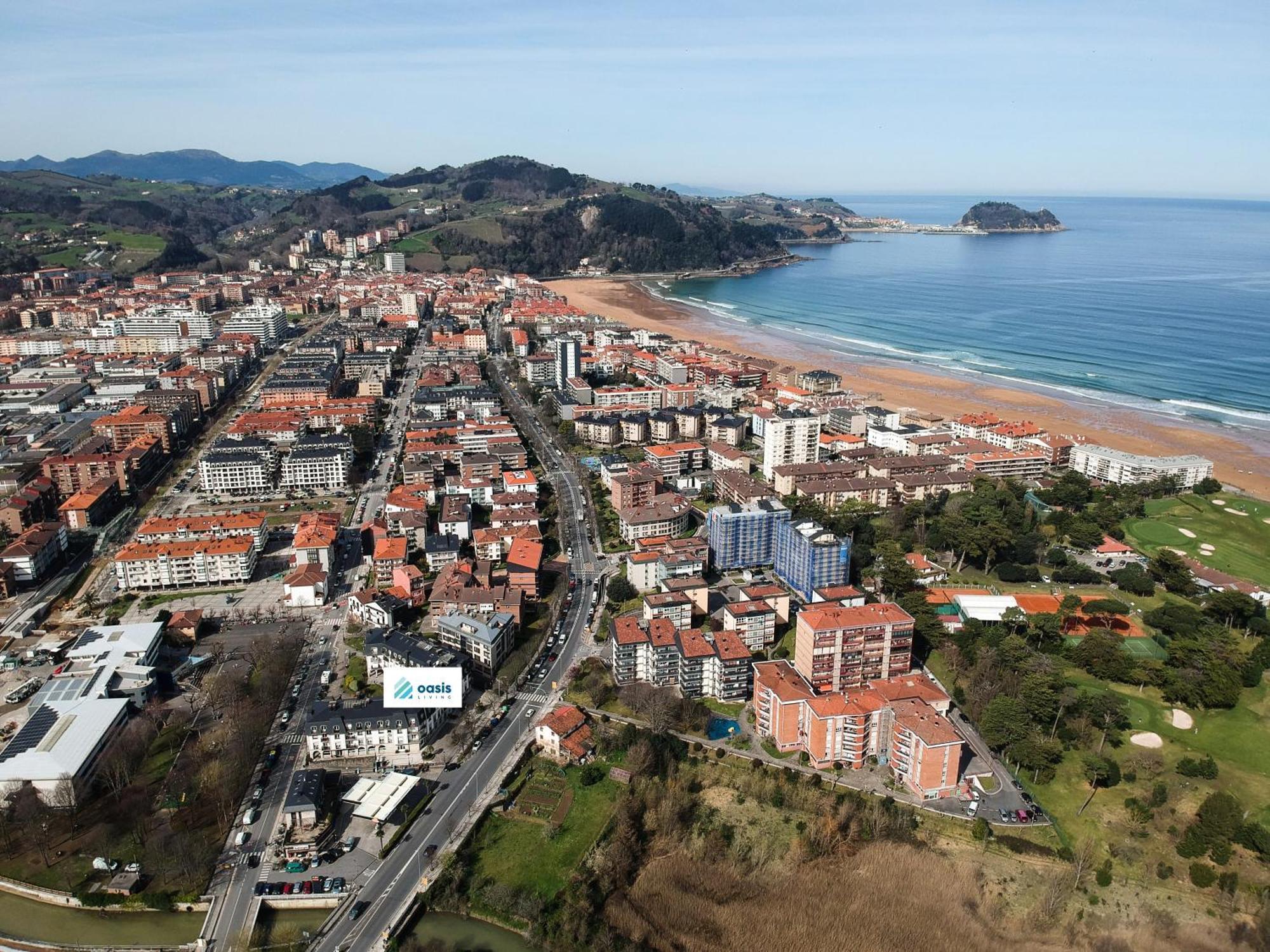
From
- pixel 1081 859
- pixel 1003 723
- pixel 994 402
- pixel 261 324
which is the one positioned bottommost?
pixel 1081 859

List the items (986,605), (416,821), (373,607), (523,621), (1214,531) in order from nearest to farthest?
(416,821)
(373,607)
(523,621)
(986,605)
(1214,531)

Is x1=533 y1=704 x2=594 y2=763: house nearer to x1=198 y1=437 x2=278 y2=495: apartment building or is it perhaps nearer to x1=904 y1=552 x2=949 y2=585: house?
x1=904 y1=552 x2=949 y2=585: house

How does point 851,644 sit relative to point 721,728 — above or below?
above

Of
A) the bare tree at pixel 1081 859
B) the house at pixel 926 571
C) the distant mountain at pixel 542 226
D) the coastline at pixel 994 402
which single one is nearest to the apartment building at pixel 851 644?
the house at pixel 926 571

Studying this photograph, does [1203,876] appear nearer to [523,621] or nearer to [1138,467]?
[523,621]

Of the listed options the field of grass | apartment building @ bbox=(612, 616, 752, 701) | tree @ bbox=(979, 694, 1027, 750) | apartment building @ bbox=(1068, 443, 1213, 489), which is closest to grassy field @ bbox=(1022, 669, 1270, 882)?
tree @ bbox=(979, 694, 1027, 750)

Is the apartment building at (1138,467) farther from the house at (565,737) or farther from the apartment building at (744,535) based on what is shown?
the house at (565,737)

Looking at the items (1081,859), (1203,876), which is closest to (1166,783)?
(1203,876)
